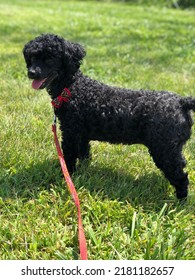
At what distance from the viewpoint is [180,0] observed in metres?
22.6

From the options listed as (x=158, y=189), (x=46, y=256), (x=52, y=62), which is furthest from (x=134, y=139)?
(x=46, y=256)

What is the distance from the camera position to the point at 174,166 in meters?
3.49

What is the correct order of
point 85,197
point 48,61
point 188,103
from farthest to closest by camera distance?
point 48,61 < point 85,197 < point 188,103

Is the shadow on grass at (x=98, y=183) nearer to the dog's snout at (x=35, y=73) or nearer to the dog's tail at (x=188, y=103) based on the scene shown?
the dog's tail at (x=188, y=103)

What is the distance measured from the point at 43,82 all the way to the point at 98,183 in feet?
4.01

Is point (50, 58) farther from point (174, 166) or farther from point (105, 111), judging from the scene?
point (174, 166)

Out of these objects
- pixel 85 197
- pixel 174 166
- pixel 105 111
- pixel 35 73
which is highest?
pixel 35 73

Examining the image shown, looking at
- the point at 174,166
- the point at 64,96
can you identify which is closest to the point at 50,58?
the point at 64,96

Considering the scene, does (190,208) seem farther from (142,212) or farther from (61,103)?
(61,103)

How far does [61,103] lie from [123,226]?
1.48 m

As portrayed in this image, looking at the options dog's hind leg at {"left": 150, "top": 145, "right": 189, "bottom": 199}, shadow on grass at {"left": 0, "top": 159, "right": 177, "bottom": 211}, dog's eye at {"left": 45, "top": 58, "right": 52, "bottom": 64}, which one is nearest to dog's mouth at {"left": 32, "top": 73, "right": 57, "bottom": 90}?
dog's eye at {"left": 45, "top": 58, "right": 52, "bottom": 64}

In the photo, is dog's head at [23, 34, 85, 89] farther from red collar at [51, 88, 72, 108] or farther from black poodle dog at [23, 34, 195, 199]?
red collar at [51, 88, 72, 108]

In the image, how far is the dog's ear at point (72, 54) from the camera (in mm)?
3719

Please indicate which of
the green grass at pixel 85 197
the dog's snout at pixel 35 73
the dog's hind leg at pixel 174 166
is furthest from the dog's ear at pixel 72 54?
the dog's hind leg at pixel 174 166
